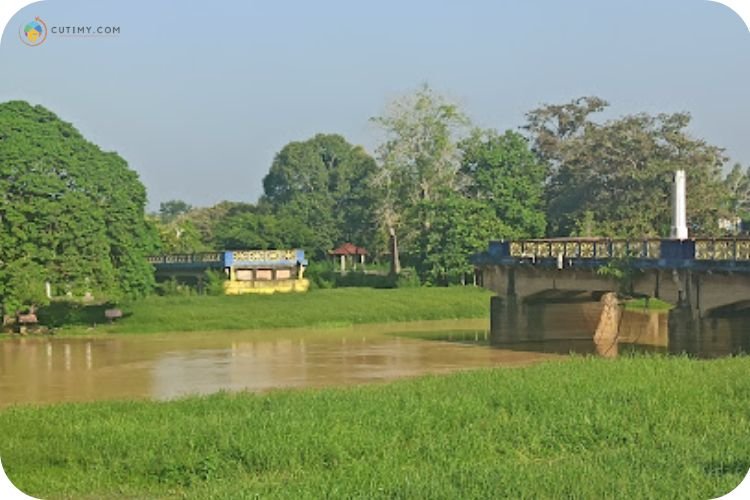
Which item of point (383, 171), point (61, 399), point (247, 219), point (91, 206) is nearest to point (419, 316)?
point (383, 171)

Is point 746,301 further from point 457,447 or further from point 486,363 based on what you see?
point 457,447

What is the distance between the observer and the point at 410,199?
59.0 metres

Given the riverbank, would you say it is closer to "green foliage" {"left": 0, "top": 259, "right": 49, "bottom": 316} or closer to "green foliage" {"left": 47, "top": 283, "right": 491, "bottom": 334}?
"green foliage" {"left": 47, "top": 283, "right": 491, "bottom": 334}

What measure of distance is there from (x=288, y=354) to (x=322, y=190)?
35.9 meters

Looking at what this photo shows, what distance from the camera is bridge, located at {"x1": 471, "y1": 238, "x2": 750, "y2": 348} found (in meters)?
30.9

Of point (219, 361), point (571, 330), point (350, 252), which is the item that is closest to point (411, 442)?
point (219, 361)

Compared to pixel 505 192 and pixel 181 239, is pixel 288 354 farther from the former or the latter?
pixel 181 239

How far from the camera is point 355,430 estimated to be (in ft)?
57.4

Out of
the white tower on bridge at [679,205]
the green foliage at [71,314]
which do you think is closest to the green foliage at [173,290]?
the green foliage at [71,314]

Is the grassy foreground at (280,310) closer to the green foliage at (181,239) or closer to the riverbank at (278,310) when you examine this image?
the riverbank at (278,310)

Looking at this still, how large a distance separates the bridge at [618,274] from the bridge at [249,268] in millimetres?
17506

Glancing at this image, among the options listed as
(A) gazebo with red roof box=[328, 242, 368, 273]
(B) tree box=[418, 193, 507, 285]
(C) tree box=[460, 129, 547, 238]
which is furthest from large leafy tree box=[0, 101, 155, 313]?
(A) gazebo with red roof box=[328, 242, 368, 273]

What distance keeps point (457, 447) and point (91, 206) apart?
98.9 ft

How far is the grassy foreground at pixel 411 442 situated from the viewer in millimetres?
13680
